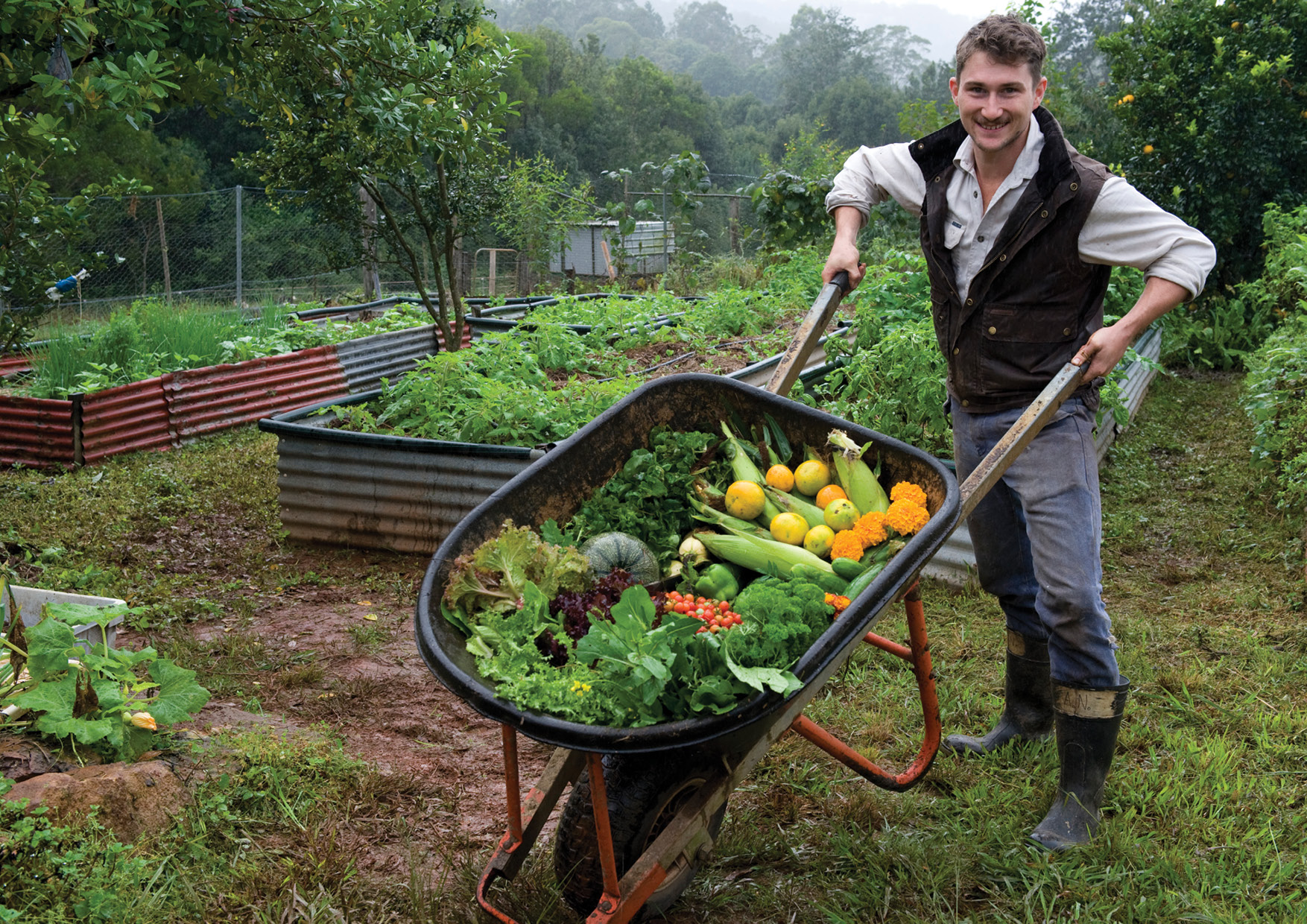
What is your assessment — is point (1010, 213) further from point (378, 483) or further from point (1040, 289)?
point (378, 483)

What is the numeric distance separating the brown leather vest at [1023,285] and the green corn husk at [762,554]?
85 cm

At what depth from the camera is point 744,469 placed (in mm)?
2830

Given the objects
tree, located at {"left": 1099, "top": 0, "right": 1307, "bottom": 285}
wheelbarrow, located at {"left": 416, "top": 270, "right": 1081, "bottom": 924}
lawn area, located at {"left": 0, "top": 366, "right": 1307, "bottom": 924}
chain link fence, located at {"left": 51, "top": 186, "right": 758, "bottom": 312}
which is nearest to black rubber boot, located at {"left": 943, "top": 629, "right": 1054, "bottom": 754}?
lawn area, located at {"left": 0, "top": 366, "right": 1307, "bottom": 924}

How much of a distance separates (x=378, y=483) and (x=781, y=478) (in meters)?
3.14

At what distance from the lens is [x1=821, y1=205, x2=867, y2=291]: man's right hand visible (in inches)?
118

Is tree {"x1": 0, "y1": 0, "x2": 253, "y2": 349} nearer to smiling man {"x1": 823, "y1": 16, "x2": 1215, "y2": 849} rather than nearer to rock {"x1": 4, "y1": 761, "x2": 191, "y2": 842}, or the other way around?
rock {"x1": 4, "y1": 761, "x2": 191, "y2": 842}

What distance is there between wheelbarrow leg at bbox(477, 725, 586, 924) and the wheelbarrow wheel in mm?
48

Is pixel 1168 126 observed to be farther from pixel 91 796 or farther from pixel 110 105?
pixel 91 796

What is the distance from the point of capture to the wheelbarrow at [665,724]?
200 cm

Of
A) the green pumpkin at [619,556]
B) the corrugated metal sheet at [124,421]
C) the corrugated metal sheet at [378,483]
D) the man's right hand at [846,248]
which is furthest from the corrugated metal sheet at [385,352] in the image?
the green pumpkin at [619,556]

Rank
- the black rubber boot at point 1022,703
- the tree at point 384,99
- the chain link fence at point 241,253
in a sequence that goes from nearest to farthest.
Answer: the black rubber boot at point 1022,703 < the tree at point 384,99 < the chain link fence at point 241,253

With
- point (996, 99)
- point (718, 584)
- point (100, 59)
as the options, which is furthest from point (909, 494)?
point (100, 59)

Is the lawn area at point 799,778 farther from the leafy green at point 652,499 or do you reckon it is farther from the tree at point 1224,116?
the tree at point 1224,116

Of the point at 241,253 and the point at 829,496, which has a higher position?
the point at 241,253
